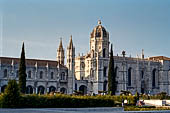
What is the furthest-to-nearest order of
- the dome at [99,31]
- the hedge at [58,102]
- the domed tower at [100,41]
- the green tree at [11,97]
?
the dome at [99,31], the domed tower at [100,41], the hedge at [58,102], the green tree at [11,97]

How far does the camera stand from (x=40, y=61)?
7369cm

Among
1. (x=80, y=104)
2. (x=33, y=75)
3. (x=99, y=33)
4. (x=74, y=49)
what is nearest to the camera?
(x=80, y=104)

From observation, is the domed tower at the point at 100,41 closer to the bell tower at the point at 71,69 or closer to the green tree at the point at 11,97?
the bell tower at the point at 71,69

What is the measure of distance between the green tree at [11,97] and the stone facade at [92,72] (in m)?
40.8

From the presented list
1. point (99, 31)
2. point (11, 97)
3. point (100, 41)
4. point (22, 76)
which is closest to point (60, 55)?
point (100, 41)

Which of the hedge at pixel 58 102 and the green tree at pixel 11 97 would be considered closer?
the green tree at pixel 11 97

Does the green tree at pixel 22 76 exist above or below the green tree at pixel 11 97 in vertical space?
above

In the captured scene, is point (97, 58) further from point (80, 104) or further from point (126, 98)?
point (80, 104)

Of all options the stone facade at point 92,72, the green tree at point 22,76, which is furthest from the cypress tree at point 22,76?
the stone facade at point 92,72

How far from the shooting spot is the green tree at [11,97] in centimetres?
2730

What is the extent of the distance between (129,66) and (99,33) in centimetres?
1083

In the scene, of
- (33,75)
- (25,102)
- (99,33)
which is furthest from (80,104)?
(99,33)

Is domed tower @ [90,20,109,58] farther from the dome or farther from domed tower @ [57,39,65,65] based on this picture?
domed tower @ [57,39,65,65]

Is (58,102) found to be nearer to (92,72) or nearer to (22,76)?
(22,76)
